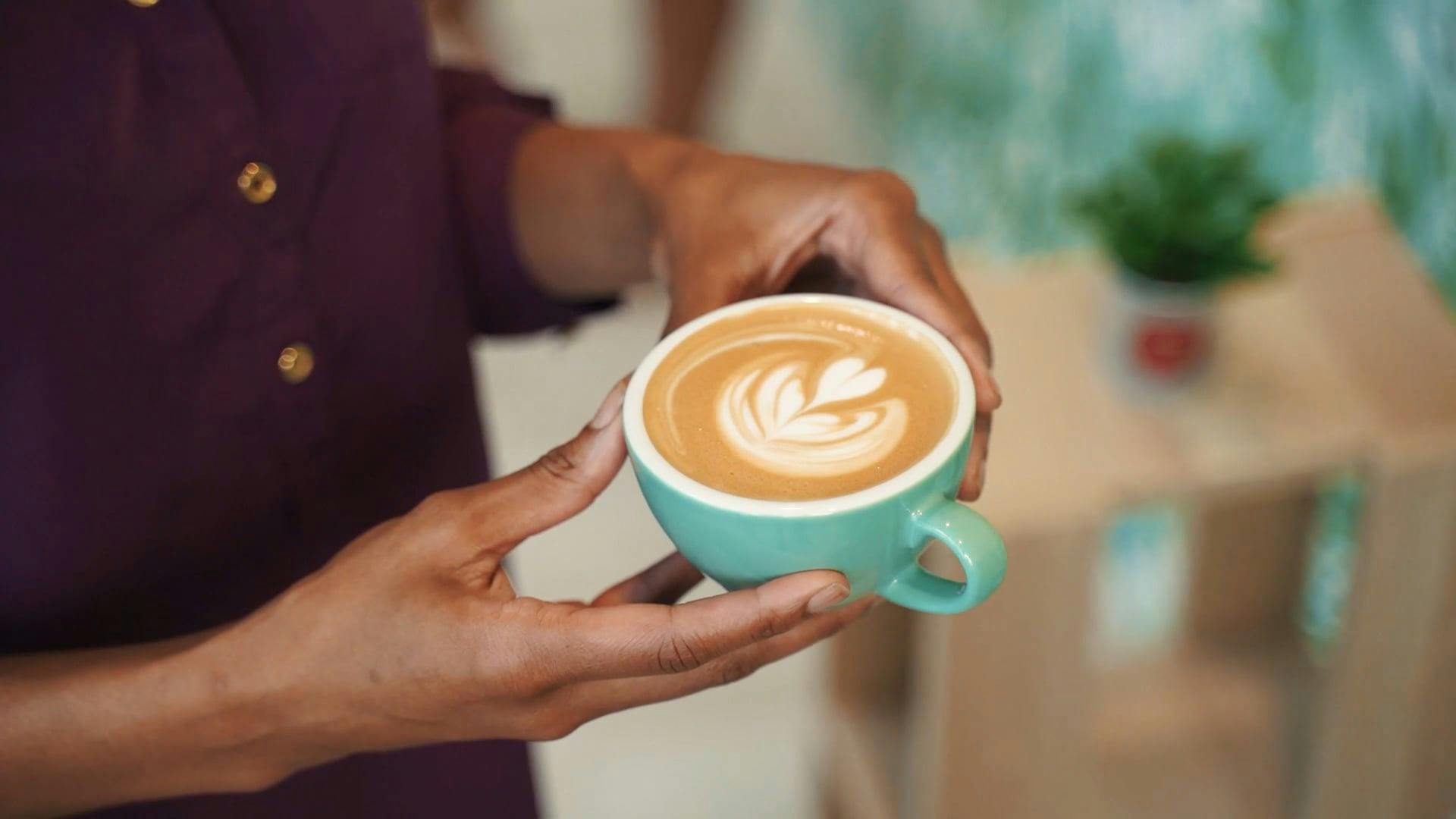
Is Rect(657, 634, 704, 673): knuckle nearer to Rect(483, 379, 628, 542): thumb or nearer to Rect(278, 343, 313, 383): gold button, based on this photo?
Rect(483, 379, 628, 542): thumb

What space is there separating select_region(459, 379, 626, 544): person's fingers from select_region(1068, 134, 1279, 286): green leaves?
2.68ft

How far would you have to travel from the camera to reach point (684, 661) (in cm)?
60

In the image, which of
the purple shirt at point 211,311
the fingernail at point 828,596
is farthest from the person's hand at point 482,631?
the purple shirt at point 211,311

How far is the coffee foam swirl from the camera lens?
2.14ft

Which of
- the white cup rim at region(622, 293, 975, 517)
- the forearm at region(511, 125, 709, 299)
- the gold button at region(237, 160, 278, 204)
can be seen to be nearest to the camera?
the white cup rim at region(622, 293, 975, 517)

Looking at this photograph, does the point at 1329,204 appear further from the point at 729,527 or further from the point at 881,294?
the point at 729,527

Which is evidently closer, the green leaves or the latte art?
A: the latte art

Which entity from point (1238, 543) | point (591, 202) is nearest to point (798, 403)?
point (591, 202)

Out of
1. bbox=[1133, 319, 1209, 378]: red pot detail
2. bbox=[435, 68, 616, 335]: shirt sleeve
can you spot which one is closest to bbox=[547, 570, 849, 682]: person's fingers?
bbox=[435, 68, 616, 335]: shirt sleeve

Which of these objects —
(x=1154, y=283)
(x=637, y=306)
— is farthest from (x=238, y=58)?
(x=1154, y=283)

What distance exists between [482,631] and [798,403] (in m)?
0.21

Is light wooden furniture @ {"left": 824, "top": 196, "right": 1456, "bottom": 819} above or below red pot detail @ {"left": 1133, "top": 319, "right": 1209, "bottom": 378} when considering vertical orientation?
below

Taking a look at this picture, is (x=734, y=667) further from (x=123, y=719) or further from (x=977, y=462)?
(x=123, y=719)

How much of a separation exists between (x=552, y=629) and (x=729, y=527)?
0.32 feet
